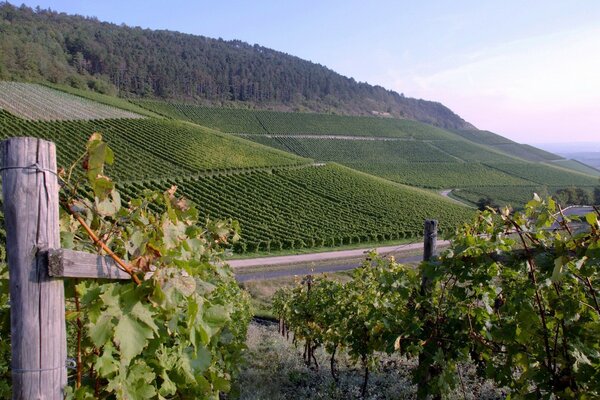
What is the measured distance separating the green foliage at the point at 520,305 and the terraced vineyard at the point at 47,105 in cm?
4685

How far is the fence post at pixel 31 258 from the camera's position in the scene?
4.90ft

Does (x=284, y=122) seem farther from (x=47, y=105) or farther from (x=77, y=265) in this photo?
(x=77, y=265)

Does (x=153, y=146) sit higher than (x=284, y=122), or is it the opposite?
(x=284, y=122)

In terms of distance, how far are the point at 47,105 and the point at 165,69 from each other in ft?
195

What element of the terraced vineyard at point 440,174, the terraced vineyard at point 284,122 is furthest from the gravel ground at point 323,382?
the terraced vineyard at point 284,122

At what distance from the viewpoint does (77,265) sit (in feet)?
5.04

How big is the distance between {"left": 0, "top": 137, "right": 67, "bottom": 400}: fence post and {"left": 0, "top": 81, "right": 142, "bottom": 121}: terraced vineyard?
47.3 meters

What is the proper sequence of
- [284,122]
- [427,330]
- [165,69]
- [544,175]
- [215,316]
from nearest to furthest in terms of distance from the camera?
[215,316] < [427,330] < [544,175] < [284,122] < [165,69]

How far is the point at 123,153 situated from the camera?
39.8m

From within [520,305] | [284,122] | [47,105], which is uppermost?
[284,122]

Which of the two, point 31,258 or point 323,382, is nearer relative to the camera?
point 31,258

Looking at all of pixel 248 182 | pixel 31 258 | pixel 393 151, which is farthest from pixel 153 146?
pixel 393 151

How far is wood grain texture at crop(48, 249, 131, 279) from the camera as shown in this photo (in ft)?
4.96

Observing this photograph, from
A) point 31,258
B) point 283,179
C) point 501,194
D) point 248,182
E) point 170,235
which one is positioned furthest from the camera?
point 501,194
